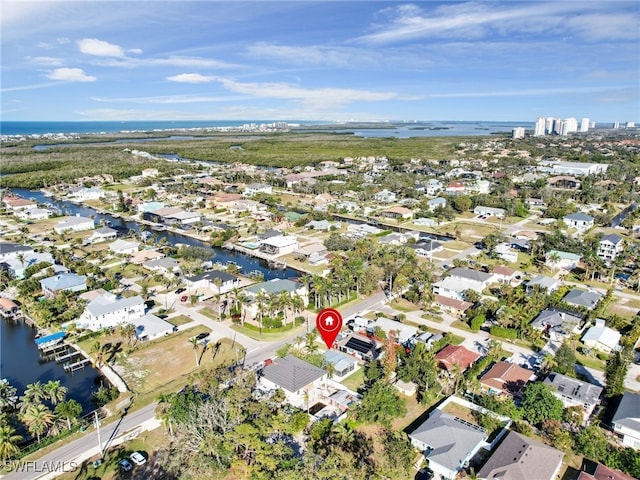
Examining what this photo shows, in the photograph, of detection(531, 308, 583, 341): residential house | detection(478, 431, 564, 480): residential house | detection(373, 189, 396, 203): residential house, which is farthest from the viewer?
detection(373, 189, 396, 203): residential house

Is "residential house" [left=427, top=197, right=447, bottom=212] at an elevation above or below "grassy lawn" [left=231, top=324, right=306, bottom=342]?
above

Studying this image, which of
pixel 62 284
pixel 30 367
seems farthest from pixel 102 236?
pixel 30 367

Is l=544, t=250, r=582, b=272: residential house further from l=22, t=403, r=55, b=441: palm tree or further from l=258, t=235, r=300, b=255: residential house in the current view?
l=22, t=403, r=55, b=441: palm tree

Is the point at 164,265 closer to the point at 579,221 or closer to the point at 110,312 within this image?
the point at 110,312

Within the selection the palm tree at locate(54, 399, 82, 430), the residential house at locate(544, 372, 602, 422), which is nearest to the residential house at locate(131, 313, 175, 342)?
the palm tree at locate(54, 399, 82, 430)

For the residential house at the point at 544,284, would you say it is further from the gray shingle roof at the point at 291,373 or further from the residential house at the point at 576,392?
the gray shingle roof at the point at 291,373

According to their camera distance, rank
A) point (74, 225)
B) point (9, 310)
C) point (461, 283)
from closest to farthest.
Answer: point (9, 310) → point (461, 283) → point (74, 225)

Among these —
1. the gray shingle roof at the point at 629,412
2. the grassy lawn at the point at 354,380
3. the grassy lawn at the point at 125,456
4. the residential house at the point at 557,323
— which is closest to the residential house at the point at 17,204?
the grassy lawn at the point at 125,456
